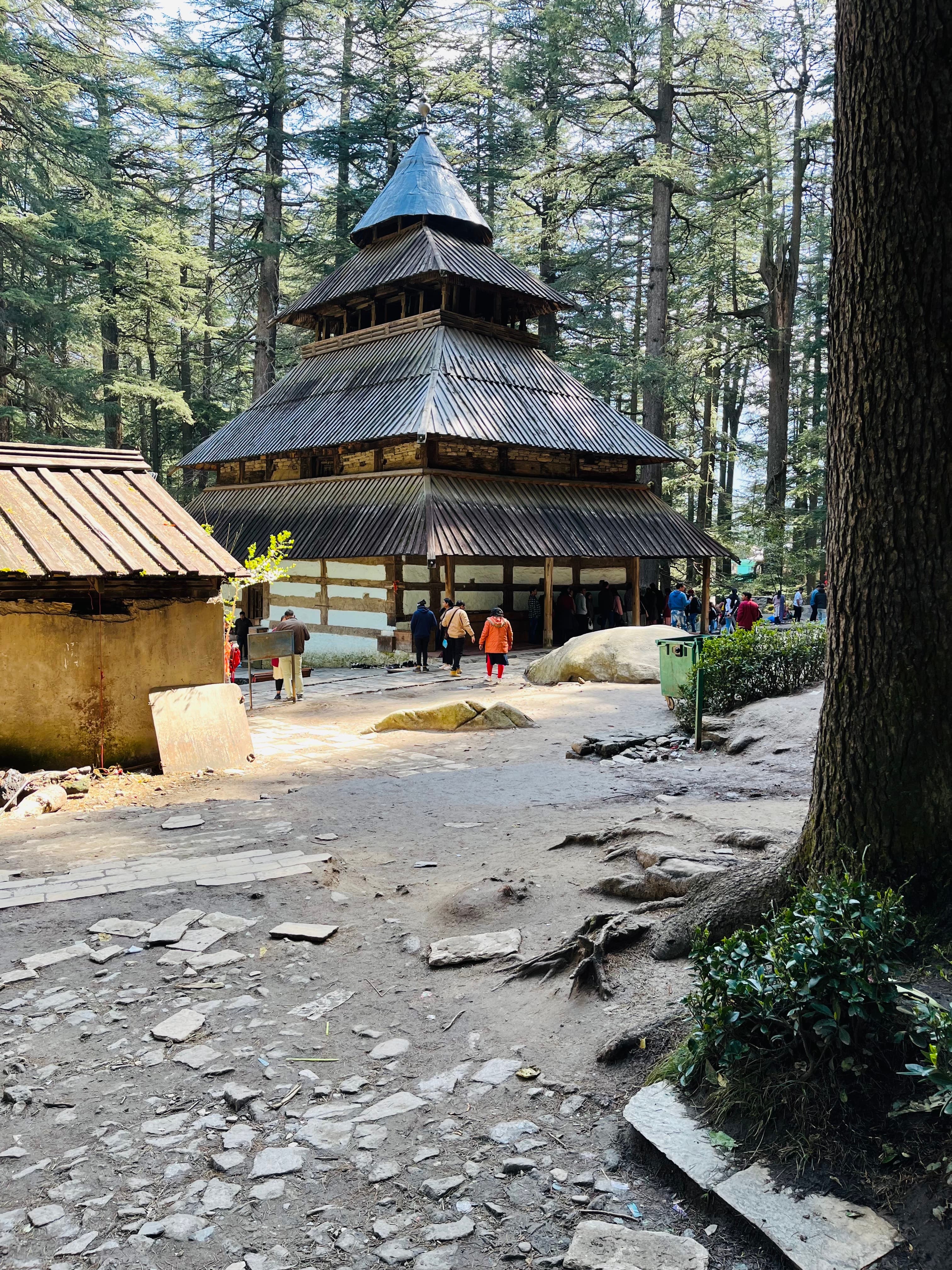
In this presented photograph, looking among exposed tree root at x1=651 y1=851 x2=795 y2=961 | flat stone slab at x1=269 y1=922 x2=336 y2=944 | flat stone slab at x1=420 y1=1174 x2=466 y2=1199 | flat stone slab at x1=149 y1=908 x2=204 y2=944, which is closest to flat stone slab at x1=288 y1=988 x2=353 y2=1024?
flat stone slab at x1=269 y1=922 x2=336 y2=944

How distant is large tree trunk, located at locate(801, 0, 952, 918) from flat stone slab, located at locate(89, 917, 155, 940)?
397cm

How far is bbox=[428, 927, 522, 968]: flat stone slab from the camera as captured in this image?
4.82 m

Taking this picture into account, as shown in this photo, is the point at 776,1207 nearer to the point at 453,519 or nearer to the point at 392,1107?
the point at 392,1107

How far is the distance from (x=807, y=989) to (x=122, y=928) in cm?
416

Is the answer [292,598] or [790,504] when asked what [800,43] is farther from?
[292,598]

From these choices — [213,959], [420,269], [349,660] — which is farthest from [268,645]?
[420,269]

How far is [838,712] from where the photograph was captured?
11.8ft

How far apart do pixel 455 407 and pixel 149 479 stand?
37.2 ft

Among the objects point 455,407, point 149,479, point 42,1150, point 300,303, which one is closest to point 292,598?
point 455,407

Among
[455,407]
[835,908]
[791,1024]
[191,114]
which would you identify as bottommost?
Result: [791,1024]

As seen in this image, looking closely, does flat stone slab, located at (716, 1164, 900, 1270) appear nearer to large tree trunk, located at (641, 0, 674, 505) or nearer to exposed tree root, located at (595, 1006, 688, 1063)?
exposed tree root, located at (595, 1006, 688, 1063)

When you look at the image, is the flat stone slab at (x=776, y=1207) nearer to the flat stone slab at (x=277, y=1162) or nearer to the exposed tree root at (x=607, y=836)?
the flat stone slab at (x=277, y=1162)

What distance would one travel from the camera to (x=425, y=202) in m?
25.6

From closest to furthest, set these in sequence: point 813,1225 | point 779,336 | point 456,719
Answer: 1. point 813,1225
2. point 456,719
3. point 779,336
